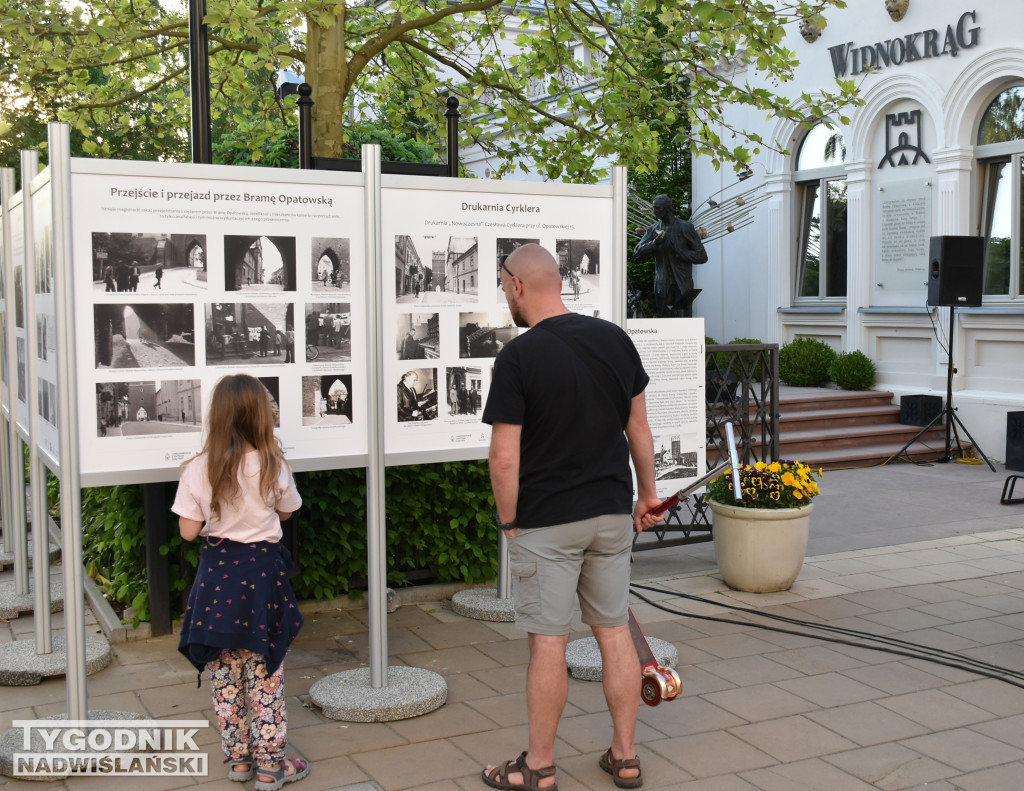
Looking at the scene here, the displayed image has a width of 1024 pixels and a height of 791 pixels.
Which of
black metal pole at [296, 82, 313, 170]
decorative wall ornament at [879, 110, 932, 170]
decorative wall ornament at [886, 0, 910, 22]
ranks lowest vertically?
black metal pole at [296, 82, 313, 170]

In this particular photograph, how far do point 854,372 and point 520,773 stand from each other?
39.5ft

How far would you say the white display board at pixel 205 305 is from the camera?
4000 millimetres

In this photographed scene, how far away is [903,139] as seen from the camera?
14.4 metres

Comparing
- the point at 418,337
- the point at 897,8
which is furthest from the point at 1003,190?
the point at 418,337

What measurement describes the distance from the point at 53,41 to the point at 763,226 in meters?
11.7

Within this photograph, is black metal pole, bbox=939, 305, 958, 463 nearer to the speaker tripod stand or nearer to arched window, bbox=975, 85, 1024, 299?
the speaker tripod stand

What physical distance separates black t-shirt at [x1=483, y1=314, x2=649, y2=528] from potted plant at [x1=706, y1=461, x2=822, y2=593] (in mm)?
2960

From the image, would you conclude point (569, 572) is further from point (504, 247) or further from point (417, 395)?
point (504, 247)

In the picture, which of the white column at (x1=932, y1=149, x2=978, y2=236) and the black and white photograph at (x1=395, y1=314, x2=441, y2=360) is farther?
the white column at (x1=932, y1=149, x2=978, y2=236)

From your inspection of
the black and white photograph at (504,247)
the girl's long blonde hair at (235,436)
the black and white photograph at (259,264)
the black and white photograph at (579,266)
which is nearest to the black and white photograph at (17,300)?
the black and white photograph at (259,264)

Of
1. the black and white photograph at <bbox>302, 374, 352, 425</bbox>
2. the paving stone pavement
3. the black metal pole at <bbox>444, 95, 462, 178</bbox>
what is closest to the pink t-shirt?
the black and white photograph at <bbox>302, 374, 352, 425</bbox>

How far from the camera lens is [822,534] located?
862 cm

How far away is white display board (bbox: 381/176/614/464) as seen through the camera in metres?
4.64

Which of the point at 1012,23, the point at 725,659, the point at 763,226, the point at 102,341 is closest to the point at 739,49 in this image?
the point at 763,226
